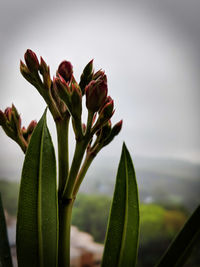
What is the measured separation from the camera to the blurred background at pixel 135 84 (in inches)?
36.2

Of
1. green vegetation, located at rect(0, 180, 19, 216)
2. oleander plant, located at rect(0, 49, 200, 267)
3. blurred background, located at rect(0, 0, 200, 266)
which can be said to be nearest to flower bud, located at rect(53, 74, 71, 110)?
oleander plant, located at rect(0, 49, 200, 267)

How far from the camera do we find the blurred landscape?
2.95ft

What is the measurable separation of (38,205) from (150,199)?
667 millimetres

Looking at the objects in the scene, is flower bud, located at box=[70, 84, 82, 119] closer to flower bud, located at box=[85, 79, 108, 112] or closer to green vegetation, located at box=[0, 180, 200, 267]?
flower bud, located at box=[85, 79, 108, 112]

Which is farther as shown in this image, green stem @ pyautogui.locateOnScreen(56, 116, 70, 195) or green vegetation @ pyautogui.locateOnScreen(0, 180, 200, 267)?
green vegetation @ pyautogui.locateOnScreen(0, 180, 200, 267)

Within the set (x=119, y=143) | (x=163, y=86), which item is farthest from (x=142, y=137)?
(x=163, y=86)

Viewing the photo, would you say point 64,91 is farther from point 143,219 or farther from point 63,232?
point 143,219

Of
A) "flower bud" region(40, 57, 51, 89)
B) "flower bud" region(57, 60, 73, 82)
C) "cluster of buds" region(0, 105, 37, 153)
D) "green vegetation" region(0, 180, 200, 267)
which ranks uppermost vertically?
"flower bud" region(57, 60, 73, 82)

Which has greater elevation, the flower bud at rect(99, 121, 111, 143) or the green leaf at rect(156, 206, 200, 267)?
the flower bud at rect(99, 121, 111, 143)

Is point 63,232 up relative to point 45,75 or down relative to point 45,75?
down

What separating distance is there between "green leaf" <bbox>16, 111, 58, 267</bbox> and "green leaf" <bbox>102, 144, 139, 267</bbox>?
0.22 feet

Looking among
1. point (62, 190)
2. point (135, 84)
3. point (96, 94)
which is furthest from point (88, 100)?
point (135, 84)

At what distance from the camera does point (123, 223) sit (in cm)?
35

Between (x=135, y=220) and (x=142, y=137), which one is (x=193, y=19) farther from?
(x=135, y=220)
